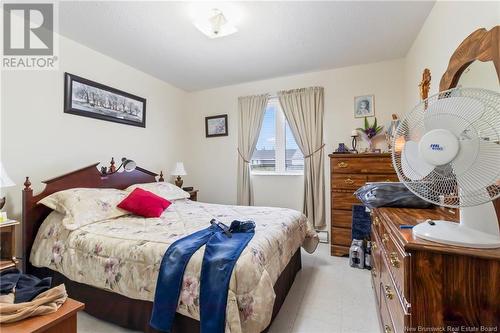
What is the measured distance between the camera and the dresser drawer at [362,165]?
104 inches

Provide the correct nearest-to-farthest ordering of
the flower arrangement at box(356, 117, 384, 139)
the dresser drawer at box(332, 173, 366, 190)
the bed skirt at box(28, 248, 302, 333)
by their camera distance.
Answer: the bed skirt at box(28, 248, 302, 333) → the dresser drawer at box(332, 173, 366, 190) → the flower arrangement at box(356, 117, 384, 139)

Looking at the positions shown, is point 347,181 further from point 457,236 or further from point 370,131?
point 457,236

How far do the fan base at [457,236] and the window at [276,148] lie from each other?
A: 2.64 meters

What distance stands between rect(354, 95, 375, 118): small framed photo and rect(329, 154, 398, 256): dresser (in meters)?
0.78

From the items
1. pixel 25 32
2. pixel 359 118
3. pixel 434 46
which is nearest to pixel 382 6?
pixel 434 46

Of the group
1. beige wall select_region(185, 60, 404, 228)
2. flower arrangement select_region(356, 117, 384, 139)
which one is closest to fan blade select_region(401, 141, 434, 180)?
flower arrangement select_region(356, 117, 384, 139)

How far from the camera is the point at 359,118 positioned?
321cm

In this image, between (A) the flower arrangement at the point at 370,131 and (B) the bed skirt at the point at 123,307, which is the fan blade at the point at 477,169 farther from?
(A) the flower arrangement at the point at 370,131

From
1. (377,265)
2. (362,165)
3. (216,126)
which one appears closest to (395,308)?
(377,265)

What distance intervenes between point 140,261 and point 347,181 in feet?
7.54

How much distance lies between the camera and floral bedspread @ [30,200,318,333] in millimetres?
→ 1232

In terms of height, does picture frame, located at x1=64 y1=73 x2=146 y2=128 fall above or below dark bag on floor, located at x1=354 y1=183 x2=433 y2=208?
above

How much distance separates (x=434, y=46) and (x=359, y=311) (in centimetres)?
225

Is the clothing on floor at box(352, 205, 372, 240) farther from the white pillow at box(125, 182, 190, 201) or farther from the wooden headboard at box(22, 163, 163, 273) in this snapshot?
the wooden headboard at box(22, 163, 163, 273)
